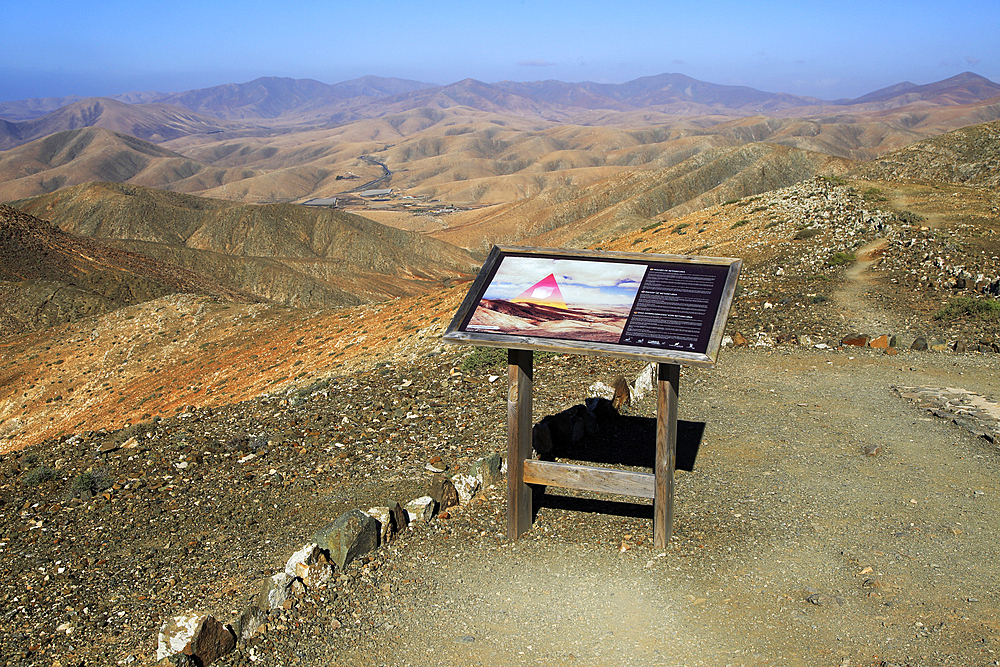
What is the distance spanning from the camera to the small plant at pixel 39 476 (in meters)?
11.2

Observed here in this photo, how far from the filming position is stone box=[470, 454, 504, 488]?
855cm

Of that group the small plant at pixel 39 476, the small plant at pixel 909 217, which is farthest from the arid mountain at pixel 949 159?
the small plant at pixel 39 476

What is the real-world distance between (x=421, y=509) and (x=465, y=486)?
69 centimetres

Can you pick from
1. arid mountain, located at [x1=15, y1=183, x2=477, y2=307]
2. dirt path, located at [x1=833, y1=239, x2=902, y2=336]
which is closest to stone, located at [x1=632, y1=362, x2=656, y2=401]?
dirt path, located at [x1=833, y1=239, x2=902, y2=336]

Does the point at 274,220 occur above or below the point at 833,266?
below

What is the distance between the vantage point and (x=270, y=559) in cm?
761

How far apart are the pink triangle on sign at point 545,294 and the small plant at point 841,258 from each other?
512 inches

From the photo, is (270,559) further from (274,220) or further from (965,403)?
(274,220)

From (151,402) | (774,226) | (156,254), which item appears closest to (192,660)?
(151,402)

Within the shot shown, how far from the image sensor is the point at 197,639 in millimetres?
5809

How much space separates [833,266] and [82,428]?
65.6ft

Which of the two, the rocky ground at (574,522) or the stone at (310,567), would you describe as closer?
the rocky ground at (574,522)

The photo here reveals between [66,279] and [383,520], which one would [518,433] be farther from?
[66,279]

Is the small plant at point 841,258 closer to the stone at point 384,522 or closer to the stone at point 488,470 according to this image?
the stone at point 488,470
